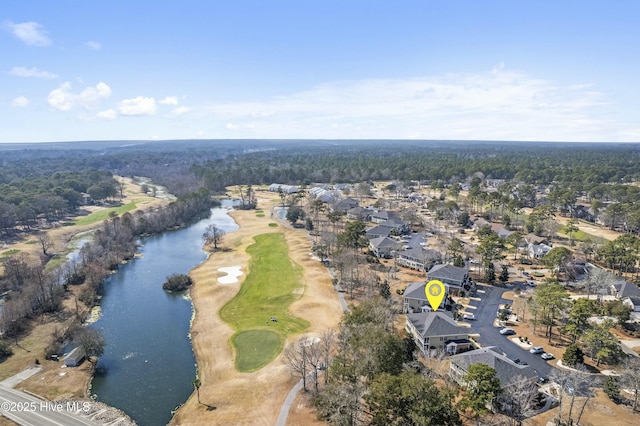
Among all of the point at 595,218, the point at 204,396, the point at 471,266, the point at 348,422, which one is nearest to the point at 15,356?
the point at 204,396

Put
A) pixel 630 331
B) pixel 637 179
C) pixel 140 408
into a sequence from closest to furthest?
pixel 140 408, pixel 630 331, pixel 637 179

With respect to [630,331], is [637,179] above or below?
above

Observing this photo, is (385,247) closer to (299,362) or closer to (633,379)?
(299,362)

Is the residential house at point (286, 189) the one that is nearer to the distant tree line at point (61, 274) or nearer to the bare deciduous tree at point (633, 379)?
the distant tree line at point (61, 274)

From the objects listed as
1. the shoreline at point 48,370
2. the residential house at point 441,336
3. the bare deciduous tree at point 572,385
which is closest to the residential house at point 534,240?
the residential house at point 441,336

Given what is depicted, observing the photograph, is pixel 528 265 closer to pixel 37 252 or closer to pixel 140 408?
pixel 140 408
